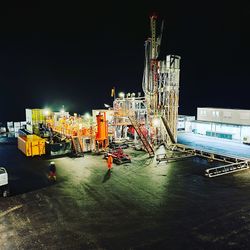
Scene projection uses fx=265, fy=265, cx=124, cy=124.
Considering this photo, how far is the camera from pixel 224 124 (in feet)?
106

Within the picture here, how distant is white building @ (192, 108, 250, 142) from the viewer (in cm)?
3055

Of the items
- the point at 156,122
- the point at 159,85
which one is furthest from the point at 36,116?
the point at 159,85

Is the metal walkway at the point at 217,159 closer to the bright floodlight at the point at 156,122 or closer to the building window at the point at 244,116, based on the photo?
the bright floodlight at the point at 156,122

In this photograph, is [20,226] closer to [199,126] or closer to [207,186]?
[207,186]

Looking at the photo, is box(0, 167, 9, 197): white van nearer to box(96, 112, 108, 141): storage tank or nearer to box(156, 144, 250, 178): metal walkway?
box(96, 112, 108, 141): storage tank

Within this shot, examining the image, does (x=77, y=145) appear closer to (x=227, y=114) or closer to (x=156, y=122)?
(x=156, y=122)

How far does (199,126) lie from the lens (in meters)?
36.4

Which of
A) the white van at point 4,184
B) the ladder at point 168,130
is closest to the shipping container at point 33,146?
the white van at point 4,184

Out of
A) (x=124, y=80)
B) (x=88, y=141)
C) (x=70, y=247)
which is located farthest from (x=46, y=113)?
(x=124, y=80)

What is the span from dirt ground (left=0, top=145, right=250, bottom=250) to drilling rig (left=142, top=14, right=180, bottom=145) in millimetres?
8484

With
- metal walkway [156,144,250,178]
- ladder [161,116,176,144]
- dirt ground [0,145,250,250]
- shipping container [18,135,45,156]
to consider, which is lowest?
dirt ground [0,145,250,250]

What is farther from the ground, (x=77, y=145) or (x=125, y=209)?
(x=77, y=145)

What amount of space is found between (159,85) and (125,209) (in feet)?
56.8

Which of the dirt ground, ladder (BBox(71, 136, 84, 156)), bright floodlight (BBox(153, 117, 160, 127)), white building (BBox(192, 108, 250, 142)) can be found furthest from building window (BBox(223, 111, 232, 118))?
ladder (BBox(71, 136, 84, 156))
